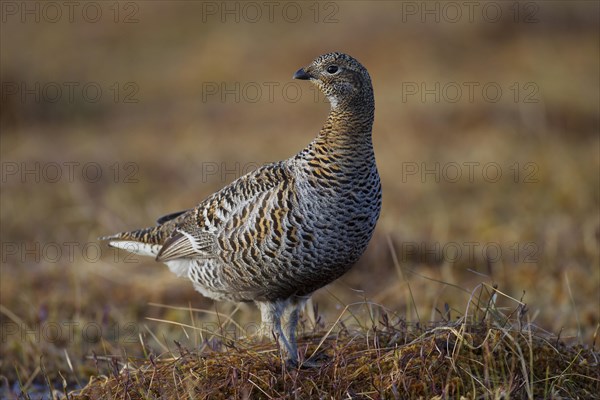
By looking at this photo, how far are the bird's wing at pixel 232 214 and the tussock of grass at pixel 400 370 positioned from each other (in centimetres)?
71

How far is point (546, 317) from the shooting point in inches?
259

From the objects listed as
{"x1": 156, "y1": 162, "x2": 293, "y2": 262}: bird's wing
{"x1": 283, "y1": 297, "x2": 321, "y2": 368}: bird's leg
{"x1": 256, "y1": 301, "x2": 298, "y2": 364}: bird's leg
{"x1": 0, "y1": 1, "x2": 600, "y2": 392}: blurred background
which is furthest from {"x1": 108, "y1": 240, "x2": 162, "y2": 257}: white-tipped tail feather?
{"x1": 283, "y1": 297, "x2": 321, "y2": 368}: bird's leg

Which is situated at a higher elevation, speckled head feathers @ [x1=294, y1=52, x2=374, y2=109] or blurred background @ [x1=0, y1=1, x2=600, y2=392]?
speckled head feathers @ [x1=294, y1=52, x2=374, y2=109]

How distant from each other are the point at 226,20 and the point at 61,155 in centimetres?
1029

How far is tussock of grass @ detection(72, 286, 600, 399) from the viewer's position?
400 centimetres

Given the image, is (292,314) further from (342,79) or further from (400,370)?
(342,79)

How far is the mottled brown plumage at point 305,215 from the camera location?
444 cm

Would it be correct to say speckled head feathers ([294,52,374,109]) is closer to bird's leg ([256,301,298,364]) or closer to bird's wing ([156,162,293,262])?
bird's wing ([156,162,293,262])

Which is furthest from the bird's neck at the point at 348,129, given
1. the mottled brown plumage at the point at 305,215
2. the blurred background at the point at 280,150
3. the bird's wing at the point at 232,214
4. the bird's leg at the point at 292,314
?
the bird's leg at the point at 292,314

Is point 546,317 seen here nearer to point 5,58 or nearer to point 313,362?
point 313,362

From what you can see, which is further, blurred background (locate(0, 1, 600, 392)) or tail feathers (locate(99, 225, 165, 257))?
blurred background (locate(0, 1, 600, 392))

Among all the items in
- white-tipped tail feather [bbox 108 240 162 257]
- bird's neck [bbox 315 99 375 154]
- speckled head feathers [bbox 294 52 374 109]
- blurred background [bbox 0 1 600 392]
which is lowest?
blurred background [bbox 0 1 600 392]

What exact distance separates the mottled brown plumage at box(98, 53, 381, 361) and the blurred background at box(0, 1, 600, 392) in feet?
1.36

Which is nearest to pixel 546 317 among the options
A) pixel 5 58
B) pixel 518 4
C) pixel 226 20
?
pixel 518 4
